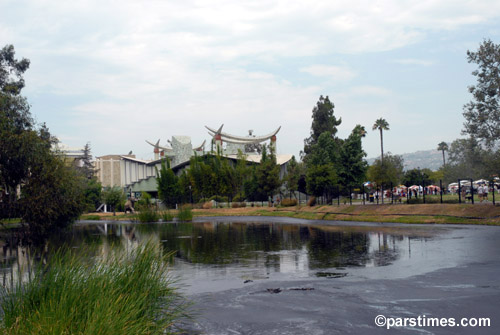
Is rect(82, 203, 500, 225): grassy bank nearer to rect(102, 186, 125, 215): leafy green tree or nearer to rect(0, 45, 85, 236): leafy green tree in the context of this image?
rect(0, 45, 85, 236): leafy green tree

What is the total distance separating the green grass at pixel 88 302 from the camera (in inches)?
219

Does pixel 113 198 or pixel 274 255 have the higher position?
pixel 113 198

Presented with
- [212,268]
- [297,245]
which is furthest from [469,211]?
[212,268]

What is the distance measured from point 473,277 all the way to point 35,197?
16616mm

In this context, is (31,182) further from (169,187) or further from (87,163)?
(87,163)

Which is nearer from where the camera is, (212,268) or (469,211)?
(212,268)

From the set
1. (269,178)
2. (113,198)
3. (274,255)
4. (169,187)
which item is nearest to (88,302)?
(274,255)

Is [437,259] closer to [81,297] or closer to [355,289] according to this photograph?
[355,289]

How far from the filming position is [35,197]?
2027cm

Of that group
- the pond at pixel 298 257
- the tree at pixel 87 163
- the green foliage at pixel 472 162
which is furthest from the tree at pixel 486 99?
the tree at pixel 87 163

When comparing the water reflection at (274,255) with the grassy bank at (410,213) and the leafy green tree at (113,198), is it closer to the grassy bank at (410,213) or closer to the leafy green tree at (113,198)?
the grassy bank at (410,213)

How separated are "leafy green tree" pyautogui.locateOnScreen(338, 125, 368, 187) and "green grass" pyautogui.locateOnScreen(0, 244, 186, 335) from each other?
145 ft

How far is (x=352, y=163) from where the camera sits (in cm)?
Answer: 5156

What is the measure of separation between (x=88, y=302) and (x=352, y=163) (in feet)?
155
